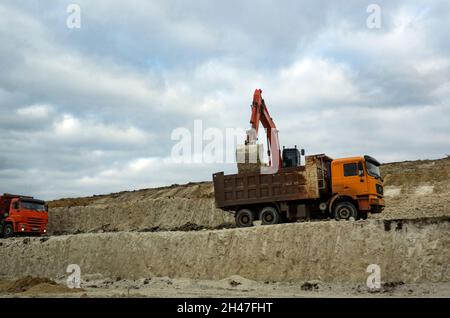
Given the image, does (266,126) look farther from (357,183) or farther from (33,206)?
(33,206)

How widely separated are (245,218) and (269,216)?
4.42 feet

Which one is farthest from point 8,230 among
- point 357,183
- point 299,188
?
point 357,183

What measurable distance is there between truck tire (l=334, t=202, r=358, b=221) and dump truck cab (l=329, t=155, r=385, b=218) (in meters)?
0.19

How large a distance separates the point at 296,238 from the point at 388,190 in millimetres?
17877

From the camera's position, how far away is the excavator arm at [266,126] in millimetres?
24755

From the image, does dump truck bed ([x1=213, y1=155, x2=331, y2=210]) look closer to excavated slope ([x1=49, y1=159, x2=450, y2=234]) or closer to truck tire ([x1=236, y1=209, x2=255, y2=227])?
truck tire ([x1=236, y1=209, x2=255, y2=227])

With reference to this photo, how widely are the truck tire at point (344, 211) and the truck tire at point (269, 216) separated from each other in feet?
9.18

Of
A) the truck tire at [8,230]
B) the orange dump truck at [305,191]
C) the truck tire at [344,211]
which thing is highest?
the orange dump truck at [305,191]

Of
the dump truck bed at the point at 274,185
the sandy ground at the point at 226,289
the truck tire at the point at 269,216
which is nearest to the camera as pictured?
the sandy ground at the point at 226,289

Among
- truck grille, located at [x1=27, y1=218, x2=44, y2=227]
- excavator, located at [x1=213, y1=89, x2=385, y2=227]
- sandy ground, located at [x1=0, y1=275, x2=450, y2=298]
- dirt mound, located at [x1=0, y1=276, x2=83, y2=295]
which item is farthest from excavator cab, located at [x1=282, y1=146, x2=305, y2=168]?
truck grille, located at [x1=27, y1=218, x2=44, y2=227]

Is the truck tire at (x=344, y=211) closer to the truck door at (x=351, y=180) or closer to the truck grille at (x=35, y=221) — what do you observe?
the truck door at (x=351, y=180)

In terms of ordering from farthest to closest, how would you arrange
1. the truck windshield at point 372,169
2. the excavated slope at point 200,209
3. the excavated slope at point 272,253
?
1. the excavated slope at point 200,209
2. the truck windshield at point 372,169
3. the excavated slope at point 272,253

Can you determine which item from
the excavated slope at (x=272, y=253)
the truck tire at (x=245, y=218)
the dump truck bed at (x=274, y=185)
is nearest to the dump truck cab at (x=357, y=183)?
the dump truck bed at (x=274, y=185)

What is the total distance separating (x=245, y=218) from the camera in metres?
24.2
